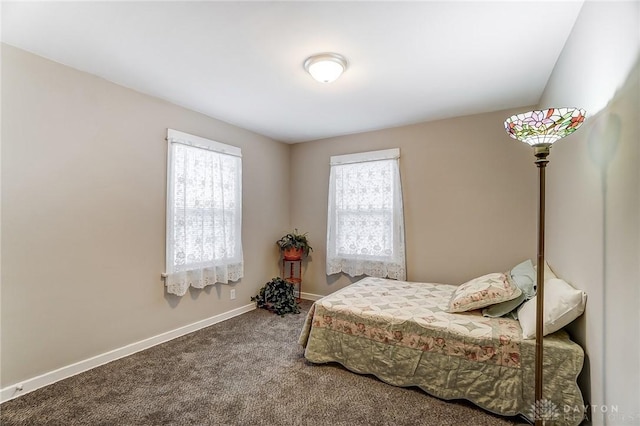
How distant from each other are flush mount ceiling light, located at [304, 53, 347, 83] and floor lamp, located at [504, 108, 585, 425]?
130 cm

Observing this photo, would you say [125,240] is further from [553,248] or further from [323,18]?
[553,248]

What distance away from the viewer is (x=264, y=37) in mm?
1934

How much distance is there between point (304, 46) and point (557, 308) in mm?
2338

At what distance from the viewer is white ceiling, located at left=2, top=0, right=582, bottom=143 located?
5.56 ft

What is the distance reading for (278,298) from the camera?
3.89 meters

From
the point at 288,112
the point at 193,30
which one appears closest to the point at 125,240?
the point at 193,30

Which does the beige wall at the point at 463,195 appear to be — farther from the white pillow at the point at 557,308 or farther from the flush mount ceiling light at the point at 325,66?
the flush mount ceiling light at the point at 325,66

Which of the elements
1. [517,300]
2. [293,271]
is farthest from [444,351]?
[293,271]

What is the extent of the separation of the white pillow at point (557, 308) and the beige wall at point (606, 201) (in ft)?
0.19

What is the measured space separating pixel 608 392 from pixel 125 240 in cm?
345

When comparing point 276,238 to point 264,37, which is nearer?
point 264,37

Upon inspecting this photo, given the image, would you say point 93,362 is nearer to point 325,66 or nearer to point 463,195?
point 325,66

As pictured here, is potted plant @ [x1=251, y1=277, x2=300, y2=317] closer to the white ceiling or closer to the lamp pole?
the white ceiling

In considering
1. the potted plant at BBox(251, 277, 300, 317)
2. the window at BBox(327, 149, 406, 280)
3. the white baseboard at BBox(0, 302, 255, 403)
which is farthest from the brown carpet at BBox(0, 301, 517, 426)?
the window at BBox(327, 149, 406, 280)
